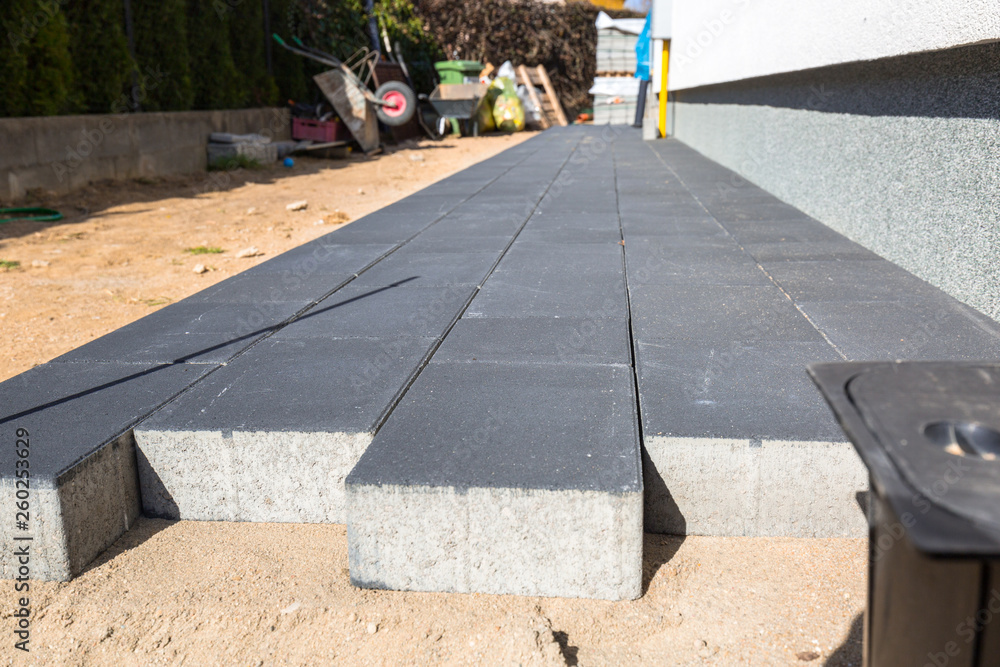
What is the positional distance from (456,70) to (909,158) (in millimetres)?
16477

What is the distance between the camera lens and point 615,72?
23781 millimetres

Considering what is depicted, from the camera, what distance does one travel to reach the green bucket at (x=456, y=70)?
19.0 metres

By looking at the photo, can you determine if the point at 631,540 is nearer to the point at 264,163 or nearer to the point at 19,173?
the point at 19,173

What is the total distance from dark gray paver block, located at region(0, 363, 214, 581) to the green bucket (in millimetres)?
17494

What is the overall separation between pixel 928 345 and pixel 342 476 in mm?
2037

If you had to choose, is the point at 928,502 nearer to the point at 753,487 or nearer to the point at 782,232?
the point at 753,487

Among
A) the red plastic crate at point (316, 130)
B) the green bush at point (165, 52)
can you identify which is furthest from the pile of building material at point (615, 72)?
the red plastic crate at point (316, 130)

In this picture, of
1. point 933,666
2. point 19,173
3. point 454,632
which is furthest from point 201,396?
point 19,173

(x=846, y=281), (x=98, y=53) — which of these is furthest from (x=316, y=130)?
(x=846, y=281)

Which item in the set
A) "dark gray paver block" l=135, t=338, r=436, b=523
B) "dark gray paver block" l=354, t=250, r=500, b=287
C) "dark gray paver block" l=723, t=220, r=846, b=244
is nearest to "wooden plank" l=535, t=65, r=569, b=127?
"dark gray paver block" l=723, t=220, r=846, b=244

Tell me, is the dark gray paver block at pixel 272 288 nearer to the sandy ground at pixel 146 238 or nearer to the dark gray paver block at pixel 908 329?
the sandy ground at pixel 146 238

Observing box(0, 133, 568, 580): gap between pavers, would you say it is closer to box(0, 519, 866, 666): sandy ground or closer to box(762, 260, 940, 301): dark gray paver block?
box(0, 519, 866, 666): sandy ground

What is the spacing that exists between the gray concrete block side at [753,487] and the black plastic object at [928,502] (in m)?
0.86

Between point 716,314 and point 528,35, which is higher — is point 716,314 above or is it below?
below
